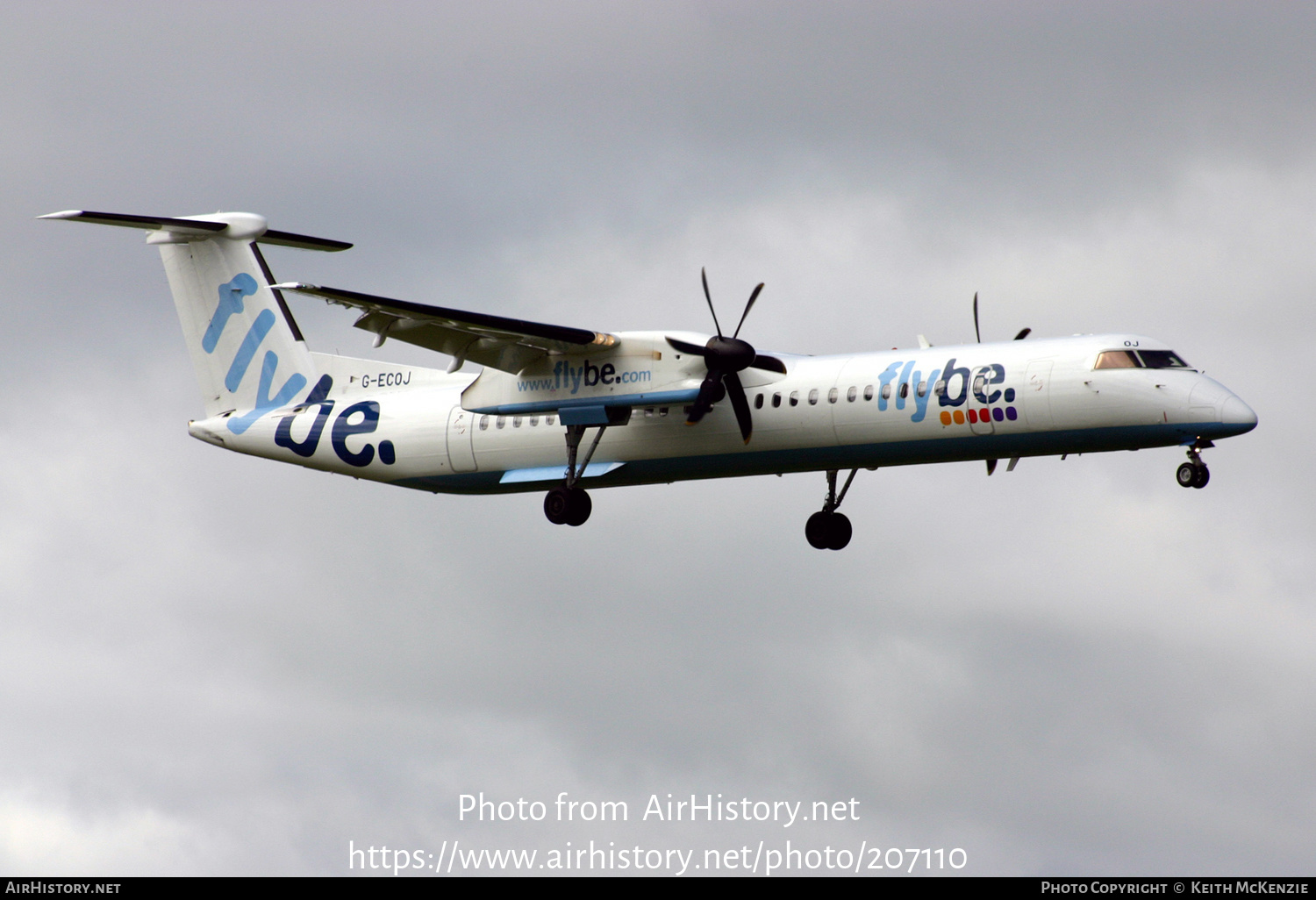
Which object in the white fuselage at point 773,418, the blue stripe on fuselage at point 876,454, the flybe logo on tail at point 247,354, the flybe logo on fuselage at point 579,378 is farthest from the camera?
the flybe logo on tail at point 247,354

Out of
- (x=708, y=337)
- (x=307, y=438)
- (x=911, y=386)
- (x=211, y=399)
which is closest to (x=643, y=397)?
(x=708, y=337)

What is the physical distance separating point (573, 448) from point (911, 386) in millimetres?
6430

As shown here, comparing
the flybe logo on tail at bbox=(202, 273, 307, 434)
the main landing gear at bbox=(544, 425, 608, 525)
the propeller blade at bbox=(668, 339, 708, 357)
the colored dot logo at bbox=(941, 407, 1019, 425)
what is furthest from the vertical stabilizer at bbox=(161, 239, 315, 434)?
the colored dot logo at bbox=(941, 407, 1019, 425)

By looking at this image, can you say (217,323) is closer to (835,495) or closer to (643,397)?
(643,397)

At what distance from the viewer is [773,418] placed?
1166 inches

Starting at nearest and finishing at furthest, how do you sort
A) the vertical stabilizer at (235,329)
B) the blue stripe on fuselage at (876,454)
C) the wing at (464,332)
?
the blue stripe on fuselage at (876,454)
the wing at (464,332)
the vertical stabilizer at (235,329)

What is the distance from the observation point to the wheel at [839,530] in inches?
1305

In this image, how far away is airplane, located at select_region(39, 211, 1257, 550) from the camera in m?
27.5

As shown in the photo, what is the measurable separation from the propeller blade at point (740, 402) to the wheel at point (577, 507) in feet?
11.1

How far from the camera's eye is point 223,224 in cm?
3469

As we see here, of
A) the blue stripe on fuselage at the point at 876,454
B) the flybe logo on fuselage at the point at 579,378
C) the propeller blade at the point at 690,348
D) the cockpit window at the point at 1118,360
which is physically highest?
the cockpit window at the point at 1118,360

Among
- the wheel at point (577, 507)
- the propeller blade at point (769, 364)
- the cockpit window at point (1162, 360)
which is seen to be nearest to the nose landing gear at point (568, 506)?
the wheel at point (577, 507)

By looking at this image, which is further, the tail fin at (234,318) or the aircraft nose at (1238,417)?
the tail fin at (234,318)

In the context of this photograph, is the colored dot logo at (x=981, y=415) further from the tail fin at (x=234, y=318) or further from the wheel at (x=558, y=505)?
the tail fin at (x=234, y=318)
